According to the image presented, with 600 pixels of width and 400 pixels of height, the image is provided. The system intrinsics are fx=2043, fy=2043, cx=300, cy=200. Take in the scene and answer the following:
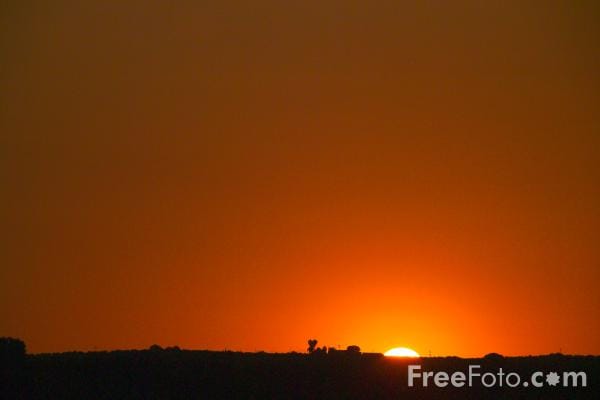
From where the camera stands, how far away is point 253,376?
72375 millimetres

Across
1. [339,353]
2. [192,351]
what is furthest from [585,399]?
[192,351]

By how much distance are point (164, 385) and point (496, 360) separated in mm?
11848

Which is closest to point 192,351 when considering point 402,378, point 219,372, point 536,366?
point 219,372

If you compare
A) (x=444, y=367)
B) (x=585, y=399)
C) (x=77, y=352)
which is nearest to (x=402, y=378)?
(x=444, y=367)

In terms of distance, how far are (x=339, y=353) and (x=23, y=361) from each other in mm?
11373

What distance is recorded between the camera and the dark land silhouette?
7144 centimetres

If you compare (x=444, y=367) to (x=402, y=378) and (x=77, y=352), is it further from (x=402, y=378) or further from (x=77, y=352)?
(x=77, y=352)

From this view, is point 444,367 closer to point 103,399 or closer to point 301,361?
point 301,361

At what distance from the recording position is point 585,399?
2793 inches

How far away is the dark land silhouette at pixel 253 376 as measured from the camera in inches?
2813

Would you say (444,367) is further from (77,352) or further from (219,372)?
(77,352)

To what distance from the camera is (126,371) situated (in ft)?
238

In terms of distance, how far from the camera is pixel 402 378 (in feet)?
235

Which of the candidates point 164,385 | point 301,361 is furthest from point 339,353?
point 164,385
